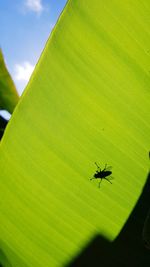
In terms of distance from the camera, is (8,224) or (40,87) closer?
(40,87)

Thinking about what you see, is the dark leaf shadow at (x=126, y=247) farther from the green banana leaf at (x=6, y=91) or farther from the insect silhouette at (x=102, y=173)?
the green banana leaf at (x=6, y=91)

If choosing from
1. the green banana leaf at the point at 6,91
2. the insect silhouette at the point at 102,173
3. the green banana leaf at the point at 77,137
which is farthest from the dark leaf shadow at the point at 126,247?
the green banana leaf at the point at 6,91

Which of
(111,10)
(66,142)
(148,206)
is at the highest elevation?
(111,10)

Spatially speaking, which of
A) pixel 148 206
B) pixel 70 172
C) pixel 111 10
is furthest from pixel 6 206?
Result: pixel 111 10

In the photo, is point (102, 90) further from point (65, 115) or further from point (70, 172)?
point (70, 172)

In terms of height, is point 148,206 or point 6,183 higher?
point 6,183

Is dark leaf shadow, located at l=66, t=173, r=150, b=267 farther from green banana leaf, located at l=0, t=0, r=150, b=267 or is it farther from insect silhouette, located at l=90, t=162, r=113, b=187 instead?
insect silhouette, located at l=90, t=162, r=113, b=187

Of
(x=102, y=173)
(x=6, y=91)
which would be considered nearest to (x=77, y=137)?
(x=102, y=173)

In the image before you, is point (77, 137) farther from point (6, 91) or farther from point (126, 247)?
point (6, 91)
